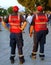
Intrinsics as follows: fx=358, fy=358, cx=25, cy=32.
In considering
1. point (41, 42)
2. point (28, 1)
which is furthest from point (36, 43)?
point (28, 1)

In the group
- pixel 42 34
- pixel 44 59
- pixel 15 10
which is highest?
pixel 15 10

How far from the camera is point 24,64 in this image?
410 inches

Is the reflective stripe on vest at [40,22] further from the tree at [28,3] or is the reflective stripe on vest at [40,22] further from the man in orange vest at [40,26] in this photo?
the tree at [28,3]

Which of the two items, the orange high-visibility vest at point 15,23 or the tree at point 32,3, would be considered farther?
the tree at point 32,3

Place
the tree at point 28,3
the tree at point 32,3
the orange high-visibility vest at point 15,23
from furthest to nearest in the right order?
the tree at point 32,3
the tree at point 28,3
the orange high-visibility vest at point 15,23

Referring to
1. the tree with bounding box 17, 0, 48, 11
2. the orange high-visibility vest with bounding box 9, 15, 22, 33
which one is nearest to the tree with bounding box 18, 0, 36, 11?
the tree with bounding box 17, 0, 48, 11

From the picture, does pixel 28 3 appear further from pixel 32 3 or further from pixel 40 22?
pixel 40 22

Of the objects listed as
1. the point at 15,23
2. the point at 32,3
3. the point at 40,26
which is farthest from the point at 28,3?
the point at 15,23

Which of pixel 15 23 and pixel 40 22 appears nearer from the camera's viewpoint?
pixel 15 23

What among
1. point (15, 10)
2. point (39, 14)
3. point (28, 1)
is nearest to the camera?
point (15, 10)

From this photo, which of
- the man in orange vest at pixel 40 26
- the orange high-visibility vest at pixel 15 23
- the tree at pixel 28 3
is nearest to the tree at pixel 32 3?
the tree at pixel 28 3

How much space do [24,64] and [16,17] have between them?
1384 mm

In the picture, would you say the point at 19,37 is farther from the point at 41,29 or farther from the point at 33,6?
the point at 33,6

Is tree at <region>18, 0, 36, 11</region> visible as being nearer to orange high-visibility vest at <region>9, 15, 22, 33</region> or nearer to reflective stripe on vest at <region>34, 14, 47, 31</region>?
reflective stripe on vest at <region>34, 14, 47, 31</region>
